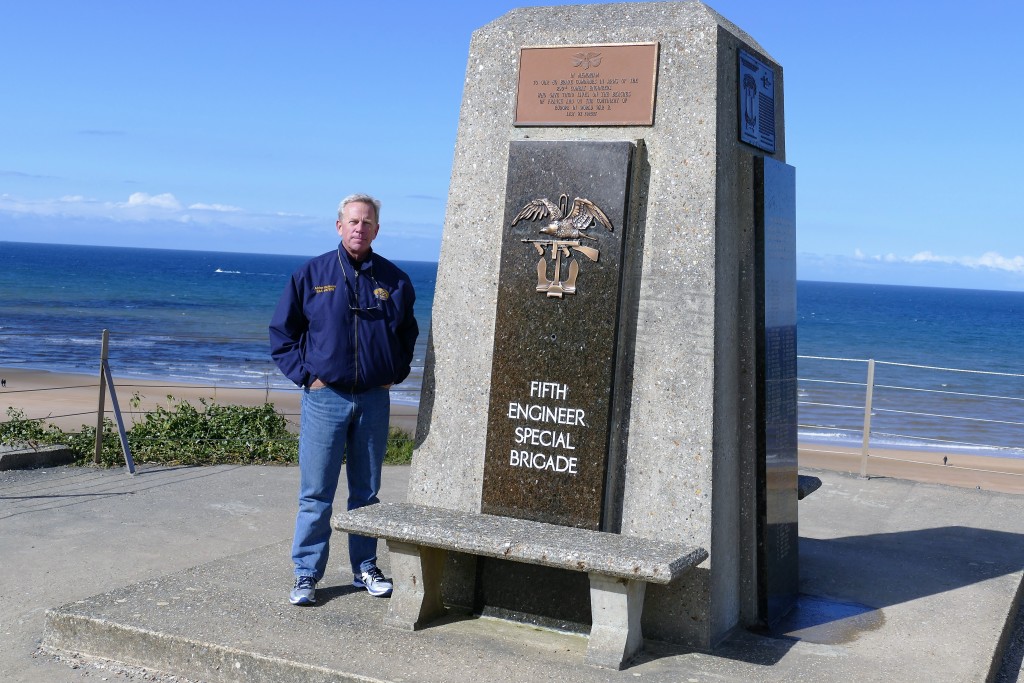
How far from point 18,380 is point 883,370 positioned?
29.2 meters

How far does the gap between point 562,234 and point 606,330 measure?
42cm

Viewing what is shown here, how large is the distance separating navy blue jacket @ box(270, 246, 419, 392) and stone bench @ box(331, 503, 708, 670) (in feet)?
1.87

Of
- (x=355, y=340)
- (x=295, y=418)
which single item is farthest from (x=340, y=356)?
(x=295, y=418)

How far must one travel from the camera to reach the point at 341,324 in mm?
4383

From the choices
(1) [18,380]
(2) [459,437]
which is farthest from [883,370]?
(2) [459,437]

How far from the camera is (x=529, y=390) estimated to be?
4367 millimetres

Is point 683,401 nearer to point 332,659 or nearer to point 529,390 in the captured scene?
point 529,390

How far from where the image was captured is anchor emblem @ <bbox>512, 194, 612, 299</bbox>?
4.25m

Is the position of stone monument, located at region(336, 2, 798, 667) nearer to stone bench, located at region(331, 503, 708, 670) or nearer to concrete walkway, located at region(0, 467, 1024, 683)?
stone bench, located at region(331, 503, 708, 670)

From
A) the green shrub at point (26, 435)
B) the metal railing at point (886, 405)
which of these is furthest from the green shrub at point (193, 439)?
the metal railing at point (886, 405)

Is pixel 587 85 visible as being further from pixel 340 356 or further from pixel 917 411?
pixel 917 411

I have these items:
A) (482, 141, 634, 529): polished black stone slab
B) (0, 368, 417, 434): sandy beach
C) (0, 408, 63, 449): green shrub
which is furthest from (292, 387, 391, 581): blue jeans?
(0, 368, 417, 434): sandy beach

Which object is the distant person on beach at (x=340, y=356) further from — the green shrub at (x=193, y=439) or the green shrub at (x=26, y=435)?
the green shrub at (x=26, y=435)

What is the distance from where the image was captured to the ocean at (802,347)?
18953mm
